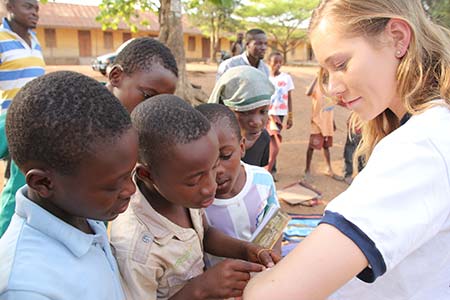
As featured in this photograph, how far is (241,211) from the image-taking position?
1760mm

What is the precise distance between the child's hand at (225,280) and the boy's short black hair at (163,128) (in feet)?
1.33

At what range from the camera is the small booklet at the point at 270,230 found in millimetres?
1492

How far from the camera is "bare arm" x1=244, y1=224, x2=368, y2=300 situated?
2.89ft

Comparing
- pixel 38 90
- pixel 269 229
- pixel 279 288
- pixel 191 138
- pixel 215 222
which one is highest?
pixel 38 90

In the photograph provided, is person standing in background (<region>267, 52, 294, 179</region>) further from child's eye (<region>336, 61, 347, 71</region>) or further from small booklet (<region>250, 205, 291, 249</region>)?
child's eye (<region>336, 61, 347, 71</region>)

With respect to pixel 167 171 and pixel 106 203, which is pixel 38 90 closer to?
pixel 106 203

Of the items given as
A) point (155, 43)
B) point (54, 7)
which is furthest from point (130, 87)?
point (54, 7)

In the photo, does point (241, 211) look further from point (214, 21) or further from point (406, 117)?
point (214, 21)

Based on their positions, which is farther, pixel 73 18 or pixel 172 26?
pixel 73 18

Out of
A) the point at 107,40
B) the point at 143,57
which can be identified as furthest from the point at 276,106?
the point at 107,40

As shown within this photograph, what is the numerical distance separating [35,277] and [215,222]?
92 centimetres

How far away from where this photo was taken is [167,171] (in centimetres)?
133

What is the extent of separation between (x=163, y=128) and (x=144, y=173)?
0.60 feet

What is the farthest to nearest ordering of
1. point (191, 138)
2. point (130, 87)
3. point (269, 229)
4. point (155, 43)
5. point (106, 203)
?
point (155, 43) < point (130, 87) < point (269, 229) < point (191, 138) < point (106, 203)
